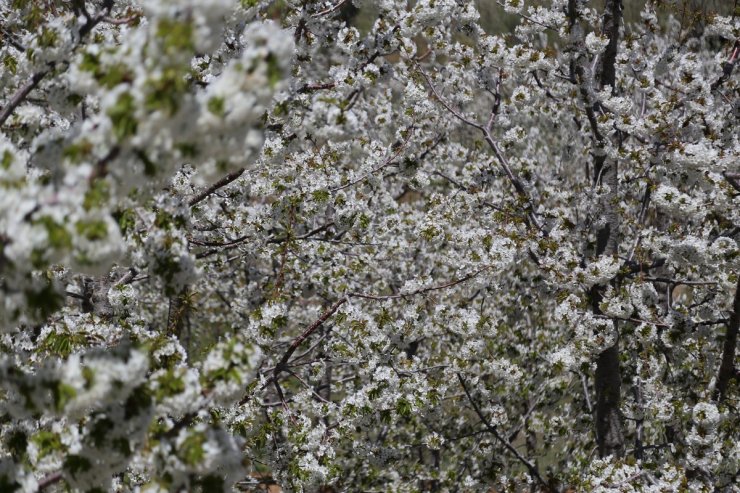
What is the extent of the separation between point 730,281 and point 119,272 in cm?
567

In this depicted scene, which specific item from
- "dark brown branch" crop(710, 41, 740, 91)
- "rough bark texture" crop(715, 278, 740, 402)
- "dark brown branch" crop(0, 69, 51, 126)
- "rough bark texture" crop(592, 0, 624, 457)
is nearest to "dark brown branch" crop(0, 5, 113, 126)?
"dark brown branch" crop(0, 69, 51, 126)

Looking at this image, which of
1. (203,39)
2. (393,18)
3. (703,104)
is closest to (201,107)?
(203,39)

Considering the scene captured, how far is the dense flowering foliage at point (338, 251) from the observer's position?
2078 mm

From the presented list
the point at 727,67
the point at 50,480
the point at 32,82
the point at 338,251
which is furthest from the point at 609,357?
the point at 32,82

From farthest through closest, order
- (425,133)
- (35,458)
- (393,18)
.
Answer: (425,133), (393,18), (35,458)

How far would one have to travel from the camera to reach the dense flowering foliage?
2.08 metres

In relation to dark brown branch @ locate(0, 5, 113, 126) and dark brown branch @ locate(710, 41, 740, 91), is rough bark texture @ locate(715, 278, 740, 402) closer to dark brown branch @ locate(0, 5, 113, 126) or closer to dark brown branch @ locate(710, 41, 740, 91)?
dark brown branch @ locate(710, 41, 740, 91)

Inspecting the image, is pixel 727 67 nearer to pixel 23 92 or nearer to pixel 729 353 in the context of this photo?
pixel 729 353

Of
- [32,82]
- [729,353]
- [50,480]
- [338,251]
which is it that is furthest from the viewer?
[338,251]

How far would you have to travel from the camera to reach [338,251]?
7.95 meters

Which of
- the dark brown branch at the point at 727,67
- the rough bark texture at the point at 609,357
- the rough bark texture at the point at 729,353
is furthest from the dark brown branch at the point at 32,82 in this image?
the dark brown branch at the point at 727,67

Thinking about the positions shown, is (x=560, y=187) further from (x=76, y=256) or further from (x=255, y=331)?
(x=76, y=256)

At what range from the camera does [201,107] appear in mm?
1986

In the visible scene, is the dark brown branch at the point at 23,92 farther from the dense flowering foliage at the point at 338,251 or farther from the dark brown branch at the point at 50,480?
the dark brown branch at the point at 50,480
